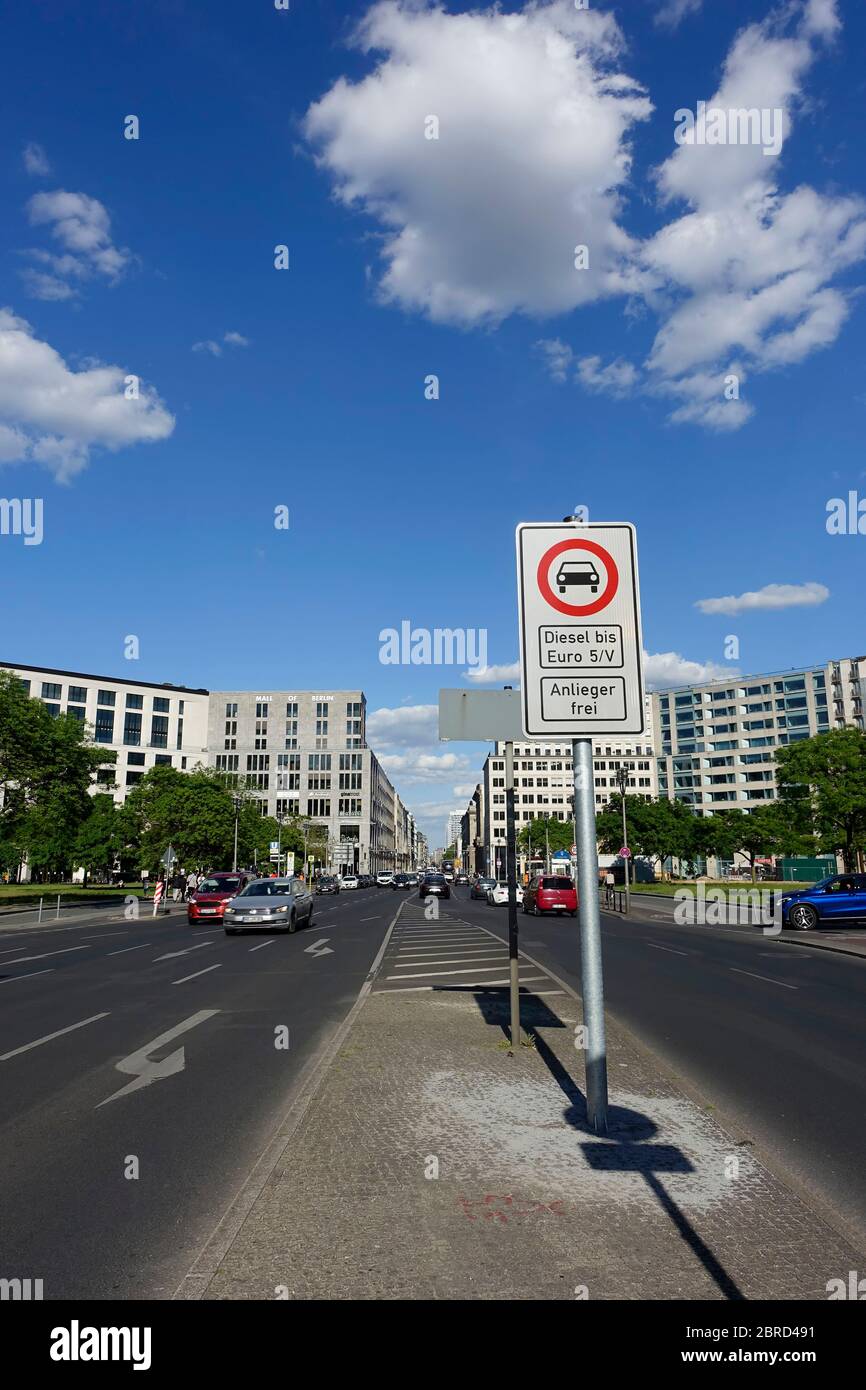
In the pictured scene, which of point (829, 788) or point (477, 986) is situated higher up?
point (829, 788)

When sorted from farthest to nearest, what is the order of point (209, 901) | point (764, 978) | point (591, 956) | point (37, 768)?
point (37, 768) < point (209, 901) < point (764, 978) < point (591, 956)

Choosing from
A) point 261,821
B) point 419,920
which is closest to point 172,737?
point 261,821

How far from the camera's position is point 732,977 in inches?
598

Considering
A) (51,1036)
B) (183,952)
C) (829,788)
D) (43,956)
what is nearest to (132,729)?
(829,788)

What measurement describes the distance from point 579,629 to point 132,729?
110767 millimetres

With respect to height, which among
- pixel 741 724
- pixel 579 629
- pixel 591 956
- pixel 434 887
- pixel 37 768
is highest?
pixel 741 724

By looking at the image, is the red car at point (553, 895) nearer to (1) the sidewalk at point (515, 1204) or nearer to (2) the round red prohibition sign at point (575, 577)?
(1) the sidewalk at point (515, 1204)

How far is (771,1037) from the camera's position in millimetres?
9594

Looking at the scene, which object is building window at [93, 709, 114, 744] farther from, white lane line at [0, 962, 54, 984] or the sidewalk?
the sidewalk

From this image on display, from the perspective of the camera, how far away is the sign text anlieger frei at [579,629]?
562 centimetres

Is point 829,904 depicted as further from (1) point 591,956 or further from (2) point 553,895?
(1) point 591,956

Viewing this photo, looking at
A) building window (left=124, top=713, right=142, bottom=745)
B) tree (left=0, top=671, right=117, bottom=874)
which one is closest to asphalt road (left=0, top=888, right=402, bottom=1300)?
tree (left=0, top=671, right=117, bottom=874)

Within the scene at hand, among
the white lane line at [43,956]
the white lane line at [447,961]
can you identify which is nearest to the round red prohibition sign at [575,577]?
the white lane line at [447,961]
